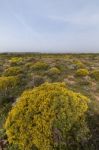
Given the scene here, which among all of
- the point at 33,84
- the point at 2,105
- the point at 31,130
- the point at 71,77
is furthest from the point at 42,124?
the point at 71,77

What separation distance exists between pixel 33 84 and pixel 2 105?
15.4 feet

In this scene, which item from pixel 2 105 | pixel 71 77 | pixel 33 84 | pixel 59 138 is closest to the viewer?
pixel 59 138

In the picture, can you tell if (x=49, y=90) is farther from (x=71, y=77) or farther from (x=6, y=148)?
(x=71, y=77)

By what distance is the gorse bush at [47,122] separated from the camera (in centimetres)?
1508

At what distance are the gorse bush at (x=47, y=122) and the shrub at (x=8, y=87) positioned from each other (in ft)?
26.7

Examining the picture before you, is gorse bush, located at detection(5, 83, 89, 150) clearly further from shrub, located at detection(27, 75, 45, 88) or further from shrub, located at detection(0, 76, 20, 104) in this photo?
shrub, located at detection(27, 75, 45, 88)

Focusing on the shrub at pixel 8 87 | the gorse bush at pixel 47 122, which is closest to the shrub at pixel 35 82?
the shrub at pixel 8 87

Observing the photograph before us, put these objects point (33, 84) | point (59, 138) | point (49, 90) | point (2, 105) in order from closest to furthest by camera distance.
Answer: point (59, 138)
point (49, 90)
point (2, 105)
point (33, 84)

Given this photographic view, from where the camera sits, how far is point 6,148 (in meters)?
15.8

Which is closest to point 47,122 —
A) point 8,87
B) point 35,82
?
point 35,82

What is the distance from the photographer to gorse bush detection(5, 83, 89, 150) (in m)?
15.1

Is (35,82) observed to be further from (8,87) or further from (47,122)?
(47,122)

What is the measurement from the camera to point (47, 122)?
49.9 ft

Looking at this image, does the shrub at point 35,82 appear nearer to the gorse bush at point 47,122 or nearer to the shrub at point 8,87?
the shrub at point 8,87
